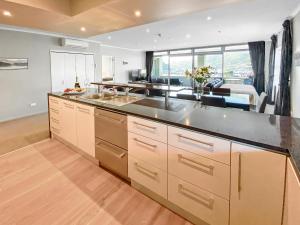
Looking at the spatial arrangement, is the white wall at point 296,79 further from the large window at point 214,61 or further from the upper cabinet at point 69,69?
the upper cabinet at point 69,69

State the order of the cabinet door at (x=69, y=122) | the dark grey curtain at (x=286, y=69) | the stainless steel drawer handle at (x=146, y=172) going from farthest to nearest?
the dark grey curtain at (x=286, y=69)
the cabinet door at (x=69, y=122)
the stainless steel drawer handle at (x=146, y=172)

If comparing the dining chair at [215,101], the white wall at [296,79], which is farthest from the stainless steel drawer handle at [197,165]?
the white wall at [296,79]

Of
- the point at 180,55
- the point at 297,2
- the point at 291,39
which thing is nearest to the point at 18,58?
the point at 297,2

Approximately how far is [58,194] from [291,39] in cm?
548

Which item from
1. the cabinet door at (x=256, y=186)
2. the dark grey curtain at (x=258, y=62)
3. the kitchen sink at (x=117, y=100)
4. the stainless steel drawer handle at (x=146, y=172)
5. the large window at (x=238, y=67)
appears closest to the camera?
the cabinet door at (x=256, y=186)

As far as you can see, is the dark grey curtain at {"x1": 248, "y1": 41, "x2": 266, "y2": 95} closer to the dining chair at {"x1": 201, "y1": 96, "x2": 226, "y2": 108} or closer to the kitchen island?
the dining chair at {"x1": 201, "y1": 96, "x2": 226, "y2": 108}

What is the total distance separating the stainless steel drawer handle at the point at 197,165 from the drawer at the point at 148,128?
0.69ft

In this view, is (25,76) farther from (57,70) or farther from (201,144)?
(201,144)

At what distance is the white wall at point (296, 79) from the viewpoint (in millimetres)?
3768

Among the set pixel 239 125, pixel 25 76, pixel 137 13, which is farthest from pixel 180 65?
pixel 239 125

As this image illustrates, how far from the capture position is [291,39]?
425 cm

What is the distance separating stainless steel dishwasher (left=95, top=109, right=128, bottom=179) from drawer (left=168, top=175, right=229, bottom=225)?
0.63 meters

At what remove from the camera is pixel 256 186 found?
1.12 m

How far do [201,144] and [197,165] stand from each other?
174 mm
